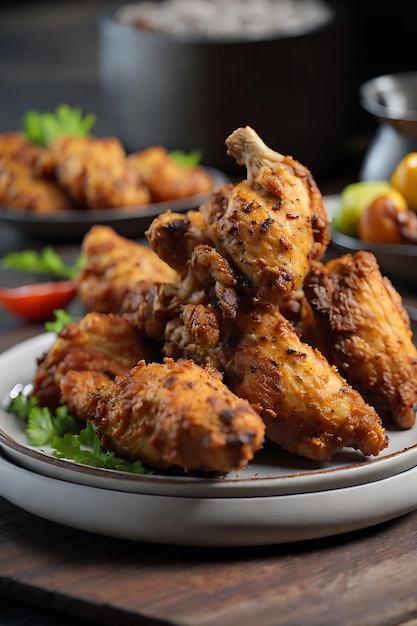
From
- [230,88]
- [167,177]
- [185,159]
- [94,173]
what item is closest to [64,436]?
[94,173]

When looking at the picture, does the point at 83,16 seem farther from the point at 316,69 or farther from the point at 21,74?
the point at 316,69

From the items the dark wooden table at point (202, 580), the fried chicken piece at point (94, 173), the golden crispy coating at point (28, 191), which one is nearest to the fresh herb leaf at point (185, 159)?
the fried chicken piece at point (94, 173)

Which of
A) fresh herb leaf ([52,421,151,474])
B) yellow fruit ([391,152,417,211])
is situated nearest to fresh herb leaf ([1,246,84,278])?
yellow fruit ([391,152,417,211])

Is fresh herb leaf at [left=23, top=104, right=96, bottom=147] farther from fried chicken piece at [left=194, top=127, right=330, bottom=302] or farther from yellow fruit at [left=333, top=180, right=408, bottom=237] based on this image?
fried chicken piece at [left=194, top=127, right=330, bottom=302]

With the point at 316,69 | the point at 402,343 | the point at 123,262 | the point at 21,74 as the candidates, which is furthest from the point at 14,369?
the point at 21,74

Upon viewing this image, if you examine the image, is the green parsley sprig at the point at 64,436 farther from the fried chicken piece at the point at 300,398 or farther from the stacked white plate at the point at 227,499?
the fried chicken piece at the point at 300,398

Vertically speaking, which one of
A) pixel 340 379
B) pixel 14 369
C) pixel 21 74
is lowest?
pixel 21 74
